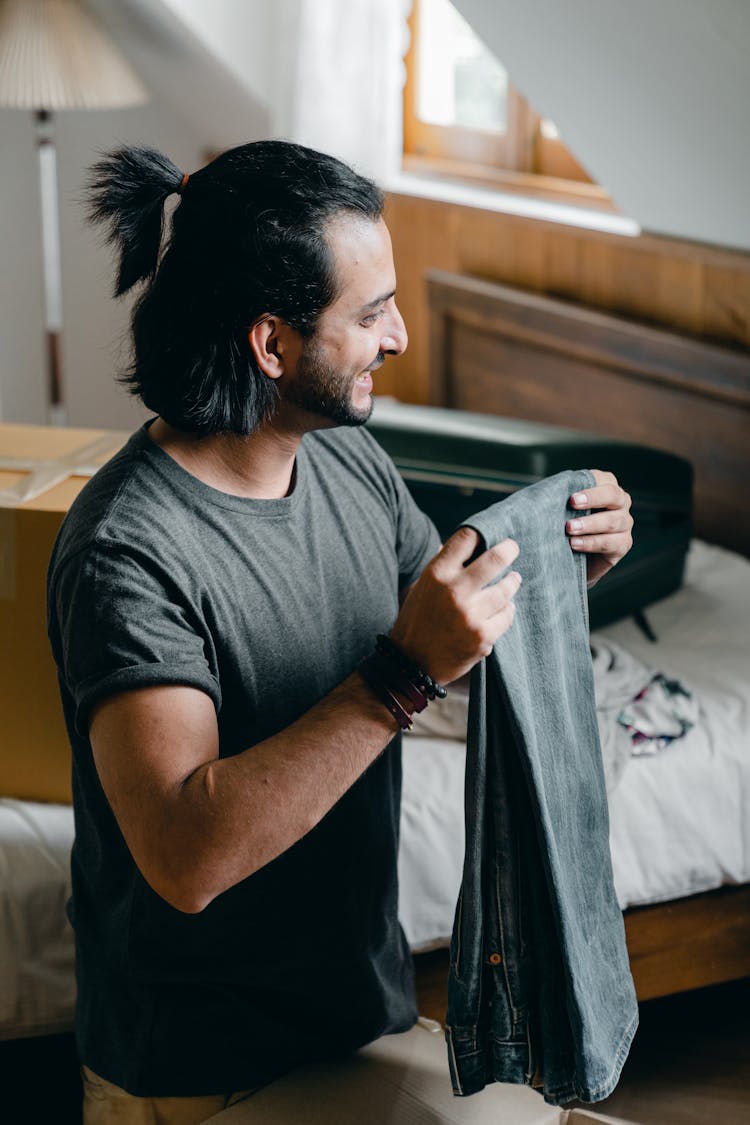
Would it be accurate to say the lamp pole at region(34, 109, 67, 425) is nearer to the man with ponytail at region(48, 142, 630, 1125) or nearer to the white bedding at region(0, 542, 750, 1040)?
the white bedding at region(0, 542, 750, 1040)

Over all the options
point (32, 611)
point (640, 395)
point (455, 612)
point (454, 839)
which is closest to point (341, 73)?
point (640, 395)

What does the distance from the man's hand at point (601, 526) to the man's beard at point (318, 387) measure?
8.7 inches

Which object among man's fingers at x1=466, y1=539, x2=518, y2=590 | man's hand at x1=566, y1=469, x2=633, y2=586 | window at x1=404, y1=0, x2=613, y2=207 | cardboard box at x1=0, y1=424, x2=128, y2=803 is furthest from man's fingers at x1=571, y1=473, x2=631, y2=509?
window at x1=404, y1=0, x2=613, y2=207

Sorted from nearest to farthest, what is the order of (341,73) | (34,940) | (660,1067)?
(34,940)
(660,1067)
(341,73)

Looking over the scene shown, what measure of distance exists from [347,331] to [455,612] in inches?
Result: 11.1

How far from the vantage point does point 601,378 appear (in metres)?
2.59

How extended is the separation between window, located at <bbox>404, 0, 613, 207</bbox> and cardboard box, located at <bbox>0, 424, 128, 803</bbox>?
4.95 ft

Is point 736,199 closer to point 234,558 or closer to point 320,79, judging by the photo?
point 320,79

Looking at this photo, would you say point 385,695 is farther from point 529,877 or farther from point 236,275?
point 236,275

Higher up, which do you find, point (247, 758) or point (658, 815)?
point (247, 758)

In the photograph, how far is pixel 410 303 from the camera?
3.14 meters

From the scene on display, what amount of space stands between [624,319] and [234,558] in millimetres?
1633

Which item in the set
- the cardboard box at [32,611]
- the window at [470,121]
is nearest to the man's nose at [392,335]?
the cardboard box at [32,611]

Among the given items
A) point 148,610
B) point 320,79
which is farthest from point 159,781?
point 320,79
